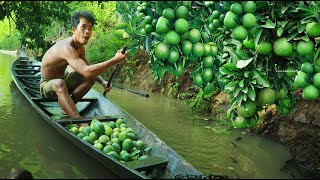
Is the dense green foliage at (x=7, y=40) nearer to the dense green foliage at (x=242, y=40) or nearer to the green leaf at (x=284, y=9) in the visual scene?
the dense green foliage at (x=242, y=40)

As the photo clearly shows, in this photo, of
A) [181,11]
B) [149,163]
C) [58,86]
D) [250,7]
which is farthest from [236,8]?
[58,86]

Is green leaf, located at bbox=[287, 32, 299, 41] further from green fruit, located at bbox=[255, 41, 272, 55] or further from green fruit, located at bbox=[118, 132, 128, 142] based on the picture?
green fruit, located at bbox=[118, 132, 128, 142]

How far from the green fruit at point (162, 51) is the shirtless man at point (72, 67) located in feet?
4.59

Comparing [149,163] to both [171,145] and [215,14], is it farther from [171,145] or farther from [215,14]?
[171,145]

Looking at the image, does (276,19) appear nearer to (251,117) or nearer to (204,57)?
(204,57)

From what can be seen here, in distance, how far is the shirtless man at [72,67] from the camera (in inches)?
182

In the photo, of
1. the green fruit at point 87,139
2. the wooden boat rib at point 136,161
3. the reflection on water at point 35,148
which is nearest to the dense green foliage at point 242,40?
the wooden boat rib at point 136,161

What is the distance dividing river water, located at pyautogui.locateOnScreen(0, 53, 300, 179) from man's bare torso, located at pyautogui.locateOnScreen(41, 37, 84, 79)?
0.97m

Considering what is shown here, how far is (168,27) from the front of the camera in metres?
2.47

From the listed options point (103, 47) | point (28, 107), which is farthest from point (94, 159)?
point (103, 47)

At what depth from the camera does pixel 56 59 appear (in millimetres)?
5395

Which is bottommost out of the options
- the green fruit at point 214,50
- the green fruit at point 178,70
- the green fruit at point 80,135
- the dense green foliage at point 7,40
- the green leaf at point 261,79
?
the dense green foliage at point 7,40

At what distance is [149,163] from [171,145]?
1.96 meters

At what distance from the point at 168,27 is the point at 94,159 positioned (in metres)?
2.17
